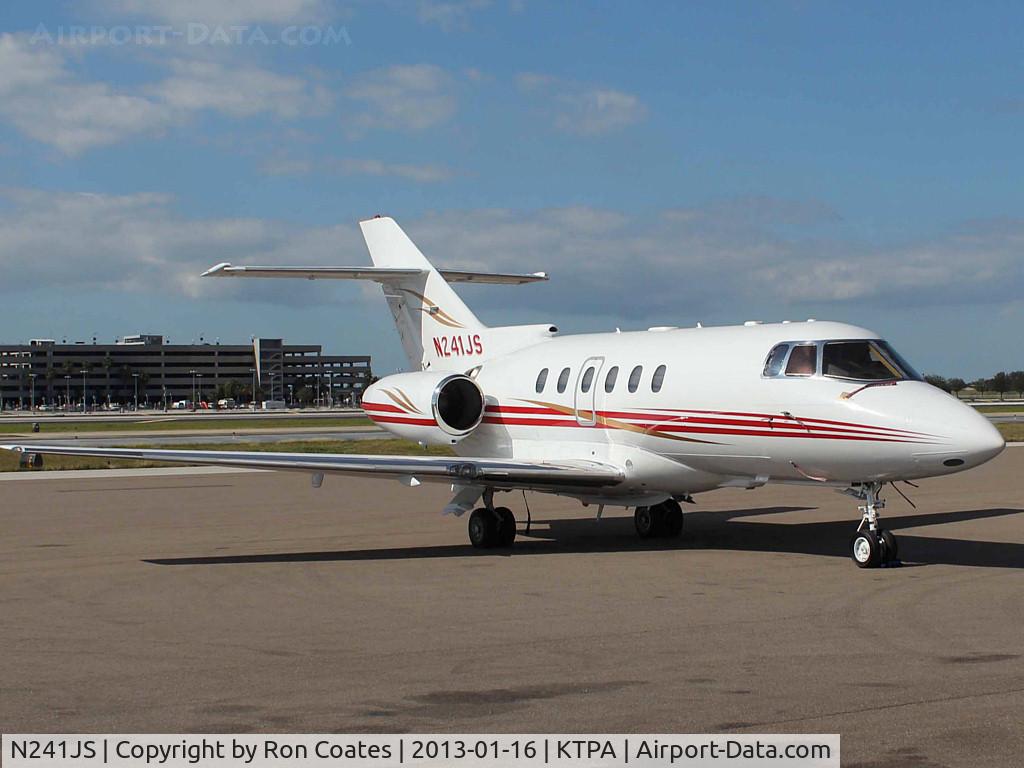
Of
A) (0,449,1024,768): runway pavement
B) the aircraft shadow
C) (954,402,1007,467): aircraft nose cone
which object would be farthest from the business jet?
(0,449,1024,768): runway pavement

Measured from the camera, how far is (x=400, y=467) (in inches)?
627

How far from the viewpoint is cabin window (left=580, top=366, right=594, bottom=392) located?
1762 centimetres

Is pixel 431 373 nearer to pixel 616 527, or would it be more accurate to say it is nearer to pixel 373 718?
pixel 616 527

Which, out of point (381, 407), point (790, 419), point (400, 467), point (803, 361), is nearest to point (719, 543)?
point (790, 419)

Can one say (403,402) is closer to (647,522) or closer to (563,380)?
(563,380)

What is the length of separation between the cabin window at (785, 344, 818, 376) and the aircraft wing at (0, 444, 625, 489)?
2951 mm

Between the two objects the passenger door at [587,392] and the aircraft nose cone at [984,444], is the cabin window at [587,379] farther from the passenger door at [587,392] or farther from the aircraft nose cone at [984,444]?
the aircraft nose cone at [984,444]

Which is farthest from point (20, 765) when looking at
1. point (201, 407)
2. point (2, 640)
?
point (201, 407)

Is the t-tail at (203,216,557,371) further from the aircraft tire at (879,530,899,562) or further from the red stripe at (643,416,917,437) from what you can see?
the aircraft tire at (879,530,899,562)

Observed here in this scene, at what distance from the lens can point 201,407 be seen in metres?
199

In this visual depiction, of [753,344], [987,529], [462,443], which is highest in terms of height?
[753,344]

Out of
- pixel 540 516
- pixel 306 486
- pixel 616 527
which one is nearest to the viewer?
pixel 616 527

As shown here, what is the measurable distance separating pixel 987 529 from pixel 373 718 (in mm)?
13593

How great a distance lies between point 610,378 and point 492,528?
258cm
